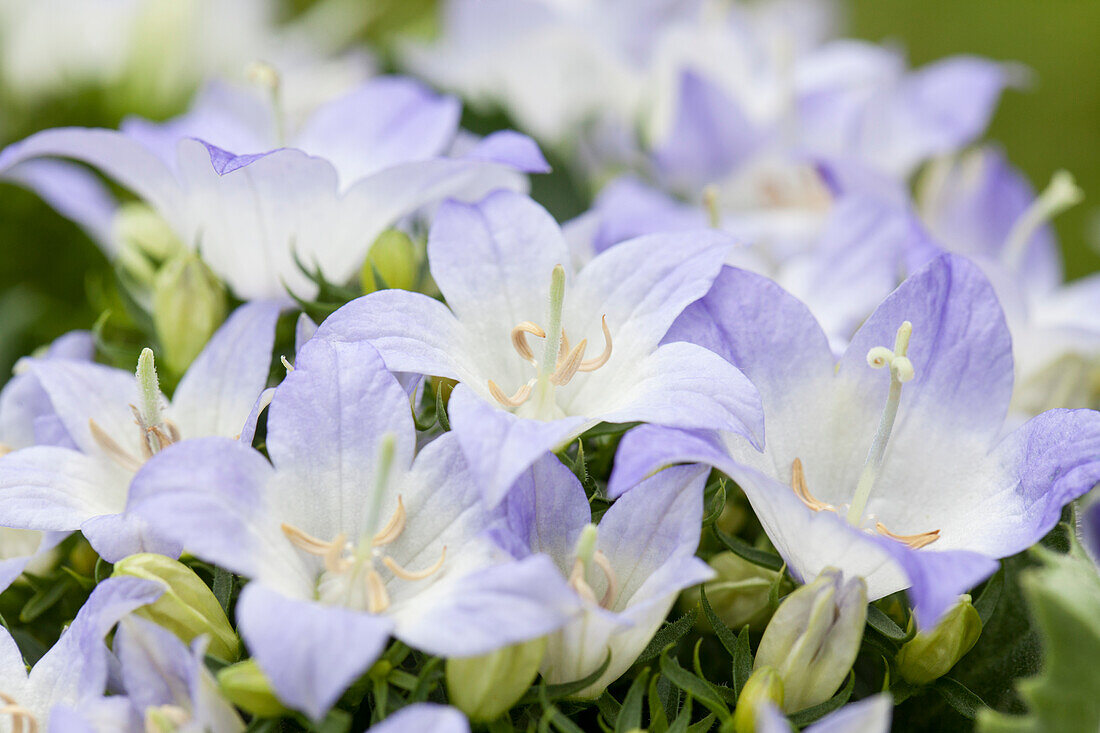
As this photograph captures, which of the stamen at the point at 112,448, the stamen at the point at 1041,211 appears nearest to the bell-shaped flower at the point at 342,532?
the stamen at the point at 112,448

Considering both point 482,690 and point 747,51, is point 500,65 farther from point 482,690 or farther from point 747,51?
point 482,690

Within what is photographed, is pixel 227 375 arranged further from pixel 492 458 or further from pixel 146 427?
pixel 492 458

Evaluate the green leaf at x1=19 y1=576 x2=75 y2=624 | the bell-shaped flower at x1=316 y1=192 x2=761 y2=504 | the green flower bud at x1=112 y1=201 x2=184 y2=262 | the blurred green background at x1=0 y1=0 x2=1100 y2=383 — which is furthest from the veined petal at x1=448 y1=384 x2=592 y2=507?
the blurred green background at x1=0 y1=0 x2=1100 y2=383

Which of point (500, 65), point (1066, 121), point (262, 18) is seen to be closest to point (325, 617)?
point (500, 65)

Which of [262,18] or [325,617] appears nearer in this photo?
[325,617]

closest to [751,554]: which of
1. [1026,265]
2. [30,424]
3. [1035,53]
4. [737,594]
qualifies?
[737,594]

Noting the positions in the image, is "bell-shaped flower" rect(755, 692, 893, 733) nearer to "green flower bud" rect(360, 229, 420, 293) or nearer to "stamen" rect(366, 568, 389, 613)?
"stamen" rect(366, 568, 389, 613)
